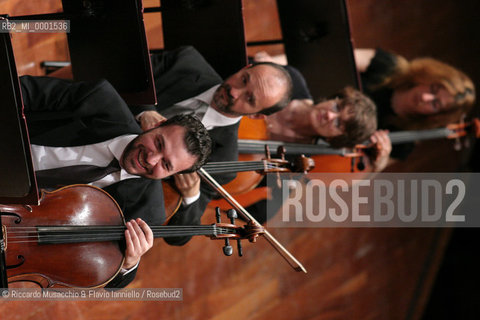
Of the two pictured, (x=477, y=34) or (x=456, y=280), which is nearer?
(x=456, y=280)

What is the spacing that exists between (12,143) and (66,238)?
237 millimetres

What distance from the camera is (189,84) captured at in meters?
1.81

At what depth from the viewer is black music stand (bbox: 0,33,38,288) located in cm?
100

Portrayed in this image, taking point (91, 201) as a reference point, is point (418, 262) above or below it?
below

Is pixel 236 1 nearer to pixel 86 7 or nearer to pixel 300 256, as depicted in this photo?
pixel 86 7

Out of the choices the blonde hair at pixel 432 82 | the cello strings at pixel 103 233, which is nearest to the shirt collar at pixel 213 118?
the cello strings at pixel 103 233

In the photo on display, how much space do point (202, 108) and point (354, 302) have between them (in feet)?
5.42

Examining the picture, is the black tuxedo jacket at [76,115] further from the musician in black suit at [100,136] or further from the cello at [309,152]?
the cello at [309,152]

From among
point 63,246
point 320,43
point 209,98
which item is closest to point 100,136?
point 63,246

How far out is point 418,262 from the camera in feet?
10.5

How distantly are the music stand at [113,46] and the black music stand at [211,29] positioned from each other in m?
0.40

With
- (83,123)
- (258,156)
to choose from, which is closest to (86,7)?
(83,123)

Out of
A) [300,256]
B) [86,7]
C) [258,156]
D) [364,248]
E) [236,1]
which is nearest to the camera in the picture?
[86,7]

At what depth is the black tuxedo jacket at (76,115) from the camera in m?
1.44
